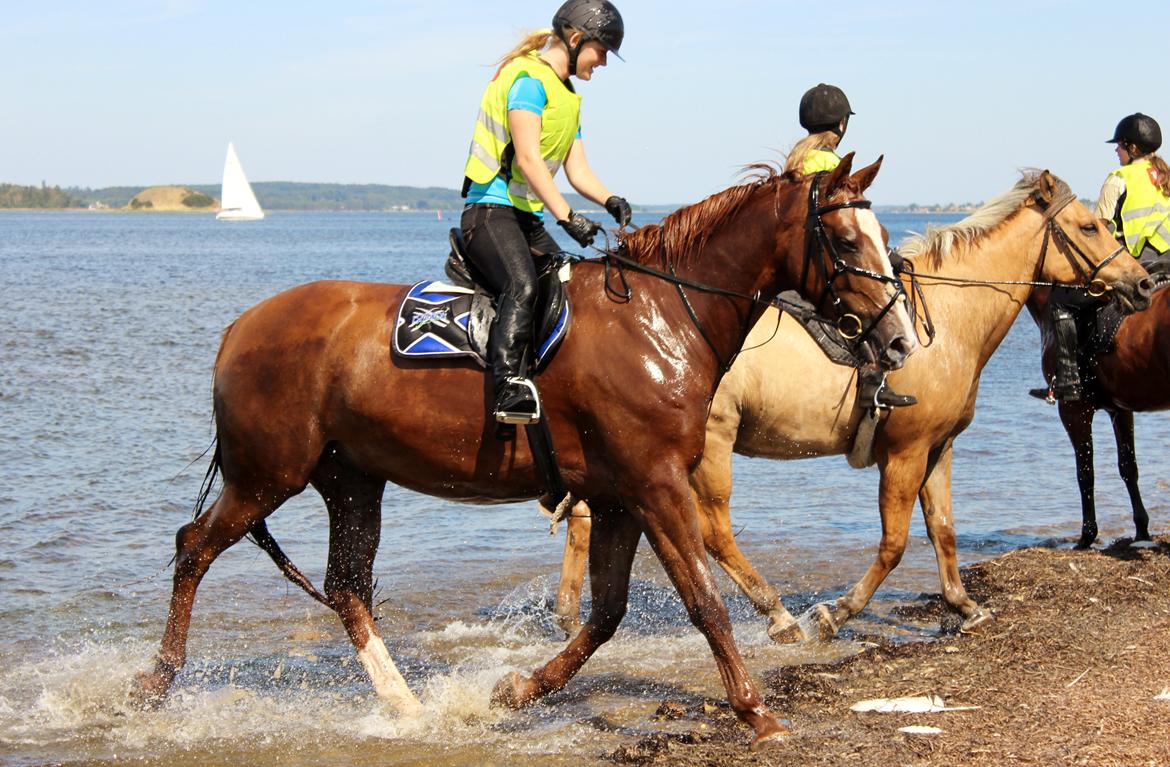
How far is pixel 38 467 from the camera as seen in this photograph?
1366cm

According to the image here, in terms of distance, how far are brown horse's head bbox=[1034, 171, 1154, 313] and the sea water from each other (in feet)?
8.20

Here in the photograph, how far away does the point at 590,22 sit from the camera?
6.20 meters

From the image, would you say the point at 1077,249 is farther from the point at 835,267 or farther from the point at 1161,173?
the point at 835,267

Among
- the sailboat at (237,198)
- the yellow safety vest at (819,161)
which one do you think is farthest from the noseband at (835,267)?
the sailboat at (237,198)

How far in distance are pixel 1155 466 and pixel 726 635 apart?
10.5 metres

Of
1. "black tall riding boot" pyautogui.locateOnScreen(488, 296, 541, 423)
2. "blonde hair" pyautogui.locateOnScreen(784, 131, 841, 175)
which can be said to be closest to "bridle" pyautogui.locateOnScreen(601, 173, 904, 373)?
"black tall riding boot" pyautogui.locateOnScreen(488, 296, 541, 423)

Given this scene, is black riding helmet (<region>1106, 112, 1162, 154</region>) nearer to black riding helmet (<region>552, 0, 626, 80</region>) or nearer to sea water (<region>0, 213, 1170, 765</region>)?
sea water (<region>0, 213, 1170, 765</region>)

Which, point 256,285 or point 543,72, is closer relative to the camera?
point 543,72

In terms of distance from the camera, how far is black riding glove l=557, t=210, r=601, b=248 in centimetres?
604

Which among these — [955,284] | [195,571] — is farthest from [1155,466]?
[195,571]

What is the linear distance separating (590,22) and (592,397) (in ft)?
5.77

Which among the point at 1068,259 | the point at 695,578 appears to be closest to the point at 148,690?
the point at 695,578

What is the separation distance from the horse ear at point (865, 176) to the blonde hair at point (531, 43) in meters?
1.59

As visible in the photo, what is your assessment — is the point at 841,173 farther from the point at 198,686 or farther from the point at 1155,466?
the point at 1155,466
